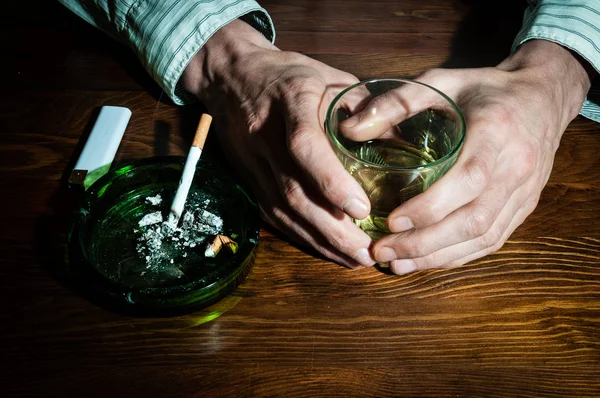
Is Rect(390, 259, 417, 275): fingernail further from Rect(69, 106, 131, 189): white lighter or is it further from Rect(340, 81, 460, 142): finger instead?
Rect(69, 106, 131, 189): white lighter

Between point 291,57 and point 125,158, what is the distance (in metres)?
0.32

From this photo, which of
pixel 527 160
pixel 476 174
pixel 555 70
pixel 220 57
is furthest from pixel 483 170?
pixel 220 57

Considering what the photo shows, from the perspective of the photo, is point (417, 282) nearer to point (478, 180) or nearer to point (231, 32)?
point (478, 180)

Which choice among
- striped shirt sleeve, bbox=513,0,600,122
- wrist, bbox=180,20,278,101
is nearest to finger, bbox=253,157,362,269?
wrist, bbox=180,20,278,101

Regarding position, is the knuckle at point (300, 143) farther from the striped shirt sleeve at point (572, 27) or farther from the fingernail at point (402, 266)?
the striped shirt sleeve at point (572, 27)

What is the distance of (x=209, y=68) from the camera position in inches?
35.1

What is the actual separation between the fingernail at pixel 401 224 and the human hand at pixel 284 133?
0.04m

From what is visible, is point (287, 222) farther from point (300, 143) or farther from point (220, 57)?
point (220, 57)

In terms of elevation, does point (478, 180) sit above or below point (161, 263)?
above

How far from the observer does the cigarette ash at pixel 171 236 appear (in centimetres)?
65

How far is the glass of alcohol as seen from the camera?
598 millimetres

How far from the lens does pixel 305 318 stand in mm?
656

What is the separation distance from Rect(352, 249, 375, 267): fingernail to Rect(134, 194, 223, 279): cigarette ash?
0.19 meters

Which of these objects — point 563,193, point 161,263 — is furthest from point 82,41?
point 563,193
